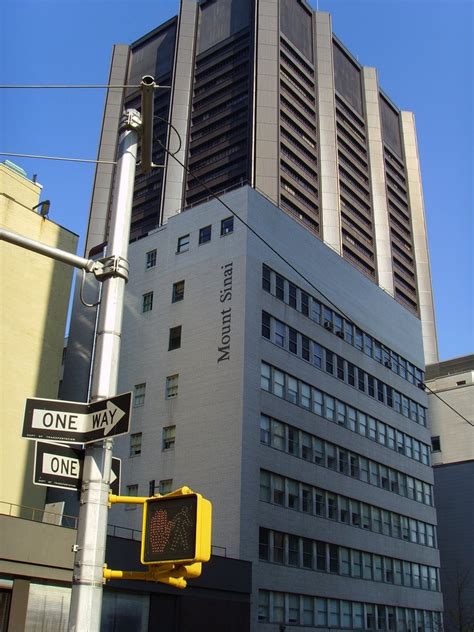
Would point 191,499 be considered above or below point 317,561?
below

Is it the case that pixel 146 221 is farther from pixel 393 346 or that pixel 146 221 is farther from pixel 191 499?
pixel 191 499

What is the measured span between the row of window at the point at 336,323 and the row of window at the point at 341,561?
15.8m

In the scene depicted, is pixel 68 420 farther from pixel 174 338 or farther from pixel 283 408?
pixel 174 338

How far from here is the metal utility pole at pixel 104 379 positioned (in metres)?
7.05

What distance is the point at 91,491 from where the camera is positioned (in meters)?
7.54

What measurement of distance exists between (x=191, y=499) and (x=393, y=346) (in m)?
58.7

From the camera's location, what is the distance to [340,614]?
4756cm

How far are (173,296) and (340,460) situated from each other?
17096 mm

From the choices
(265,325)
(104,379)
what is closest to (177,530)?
(104,379)

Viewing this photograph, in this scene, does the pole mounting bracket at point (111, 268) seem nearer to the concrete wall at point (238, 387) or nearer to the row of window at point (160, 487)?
the concrete wall at point (238, 387)

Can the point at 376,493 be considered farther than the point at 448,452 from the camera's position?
No

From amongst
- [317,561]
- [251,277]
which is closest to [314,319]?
[251,277]

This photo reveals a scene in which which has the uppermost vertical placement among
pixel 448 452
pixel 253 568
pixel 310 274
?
pixel 310 274

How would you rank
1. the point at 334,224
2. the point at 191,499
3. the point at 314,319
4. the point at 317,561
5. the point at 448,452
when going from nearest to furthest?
the point at 191,499 < the point at 317,561 < the point at 314,319 < the point at 448,452 < the point at 334,224
